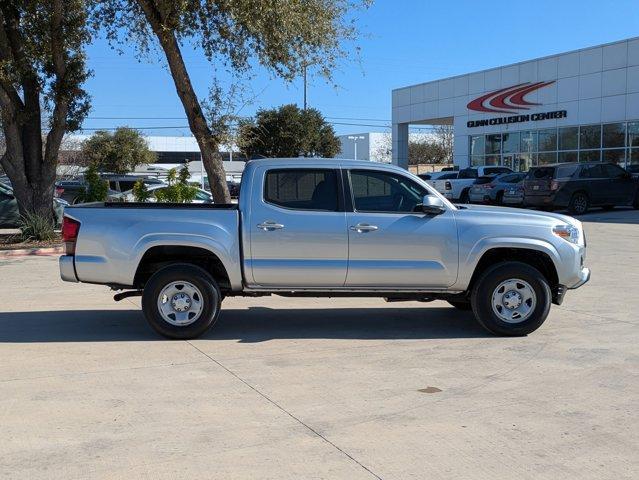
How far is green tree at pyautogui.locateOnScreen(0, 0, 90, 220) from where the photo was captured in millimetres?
16484

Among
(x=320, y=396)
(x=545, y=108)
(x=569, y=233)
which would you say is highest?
(x=545, y=108)

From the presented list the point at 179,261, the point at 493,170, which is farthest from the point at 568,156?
the point at 179,261

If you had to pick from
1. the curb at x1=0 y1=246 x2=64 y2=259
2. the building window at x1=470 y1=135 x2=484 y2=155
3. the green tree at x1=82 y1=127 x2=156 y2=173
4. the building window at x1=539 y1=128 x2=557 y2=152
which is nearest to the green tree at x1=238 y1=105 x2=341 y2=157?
the building window at x1=470 y1=135 x2=484 y2=155

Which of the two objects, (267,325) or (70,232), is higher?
(70,232)

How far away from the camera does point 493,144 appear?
40.2 meters

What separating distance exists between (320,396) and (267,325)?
2.74 metres

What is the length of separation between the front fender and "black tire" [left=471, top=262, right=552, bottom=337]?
0.21 m

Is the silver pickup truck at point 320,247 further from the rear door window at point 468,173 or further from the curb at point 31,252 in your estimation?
the rear door window at point 468,173

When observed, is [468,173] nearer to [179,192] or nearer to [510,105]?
[510,105]

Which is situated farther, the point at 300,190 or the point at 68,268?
the point at 300,190

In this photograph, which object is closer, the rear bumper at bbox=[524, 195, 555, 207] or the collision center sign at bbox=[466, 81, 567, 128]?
the rear bumper at bbox=[524, 195, 555, 207]

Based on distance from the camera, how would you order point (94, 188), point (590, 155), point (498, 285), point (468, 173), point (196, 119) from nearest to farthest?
point (498, 285) → point (196, 119) → point (94, 188) → point (468, 173) → point (590, 155)

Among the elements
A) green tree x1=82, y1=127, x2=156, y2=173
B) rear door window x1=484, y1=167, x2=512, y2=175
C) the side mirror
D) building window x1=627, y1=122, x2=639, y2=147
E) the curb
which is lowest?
the curb

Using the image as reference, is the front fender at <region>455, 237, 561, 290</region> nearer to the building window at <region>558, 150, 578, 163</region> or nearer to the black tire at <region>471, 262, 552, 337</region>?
the black tire at <region>471, 262, 552, 337</region>
